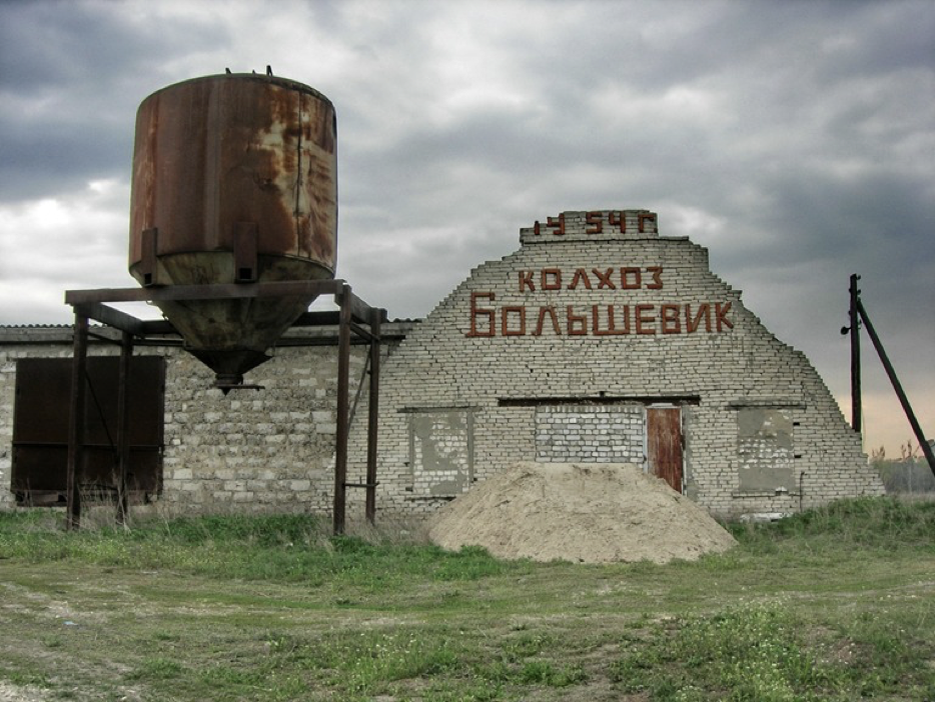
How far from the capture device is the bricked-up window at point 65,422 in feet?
58.5

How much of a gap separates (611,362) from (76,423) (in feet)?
27.7

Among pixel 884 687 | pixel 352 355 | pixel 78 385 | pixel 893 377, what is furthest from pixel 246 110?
pixel 893 377

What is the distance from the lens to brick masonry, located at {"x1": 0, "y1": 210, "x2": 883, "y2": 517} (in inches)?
677

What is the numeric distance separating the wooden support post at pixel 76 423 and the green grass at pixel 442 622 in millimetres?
756

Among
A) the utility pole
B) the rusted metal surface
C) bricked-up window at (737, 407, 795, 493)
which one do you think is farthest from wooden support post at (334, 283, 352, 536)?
the utility pole

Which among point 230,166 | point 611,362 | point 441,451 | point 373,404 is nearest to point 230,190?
point 230,166

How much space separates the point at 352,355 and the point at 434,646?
10.8 metres

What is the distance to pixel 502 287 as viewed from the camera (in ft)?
59.0

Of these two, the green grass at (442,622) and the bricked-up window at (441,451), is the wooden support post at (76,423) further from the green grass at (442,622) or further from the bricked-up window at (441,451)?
the bricked-up window at (441,451)

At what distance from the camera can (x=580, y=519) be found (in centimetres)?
1380

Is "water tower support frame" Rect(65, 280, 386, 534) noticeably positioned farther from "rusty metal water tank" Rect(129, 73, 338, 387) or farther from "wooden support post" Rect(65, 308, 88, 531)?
"rusty metal water tank" Rect(129, 73, 338, 387)

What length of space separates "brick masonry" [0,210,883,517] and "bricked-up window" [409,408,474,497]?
24 millimetres

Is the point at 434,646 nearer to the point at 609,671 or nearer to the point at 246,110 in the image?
the point at 609,671

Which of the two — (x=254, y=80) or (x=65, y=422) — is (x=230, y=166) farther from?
(x=65, y=422)
